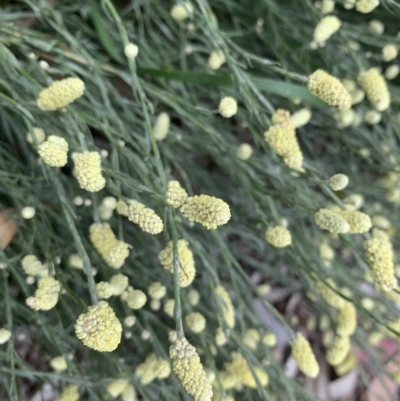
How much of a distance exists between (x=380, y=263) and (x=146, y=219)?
277 mm

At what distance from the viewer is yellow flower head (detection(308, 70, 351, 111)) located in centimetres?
54

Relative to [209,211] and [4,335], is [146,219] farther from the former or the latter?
[4,335]

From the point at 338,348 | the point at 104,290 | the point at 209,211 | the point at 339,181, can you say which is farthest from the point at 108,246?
the point at 338,348

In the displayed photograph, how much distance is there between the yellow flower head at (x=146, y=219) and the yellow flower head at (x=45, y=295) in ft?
0.40

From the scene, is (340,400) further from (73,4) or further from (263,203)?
(73,4)

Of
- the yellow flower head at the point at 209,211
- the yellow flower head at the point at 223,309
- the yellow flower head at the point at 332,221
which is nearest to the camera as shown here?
the yellow flower head at the point at 209,211

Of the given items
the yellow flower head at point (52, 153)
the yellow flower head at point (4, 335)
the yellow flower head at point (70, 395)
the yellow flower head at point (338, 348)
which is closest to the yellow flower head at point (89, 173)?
the yellow flower head at point (52, 153)

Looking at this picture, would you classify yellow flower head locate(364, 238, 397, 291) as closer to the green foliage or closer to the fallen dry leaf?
the green foliage

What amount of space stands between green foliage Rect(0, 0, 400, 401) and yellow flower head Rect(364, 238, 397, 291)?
4cm

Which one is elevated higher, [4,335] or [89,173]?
[89,173]

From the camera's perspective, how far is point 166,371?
629 mm

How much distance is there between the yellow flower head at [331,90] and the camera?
0.54 m

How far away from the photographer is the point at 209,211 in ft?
1.40

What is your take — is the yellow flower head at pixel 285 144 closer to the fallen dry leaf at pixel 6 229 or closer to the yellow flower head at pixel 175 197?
the yellow flower head at pixel 175 197
